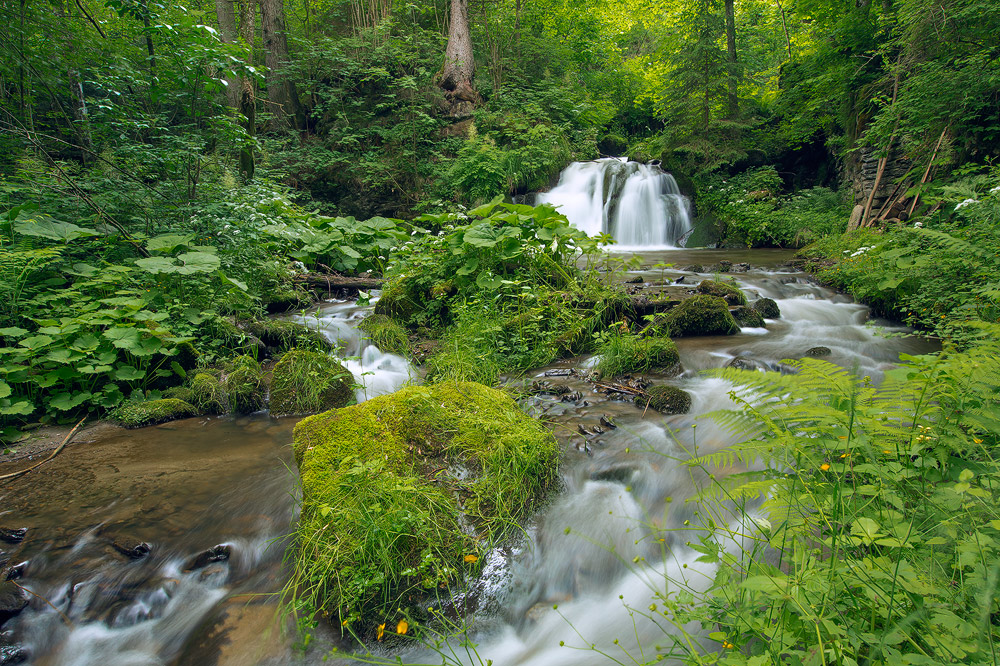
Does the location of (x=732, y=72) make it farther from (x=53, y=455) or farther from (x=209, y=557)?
(x=53, y=455)

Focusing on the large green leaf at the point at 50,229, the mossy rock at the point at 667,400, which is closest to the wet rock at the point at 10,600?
the large green leaf at the point at 50,229

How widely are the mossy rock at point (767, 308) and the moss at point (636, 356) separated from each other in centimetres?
223

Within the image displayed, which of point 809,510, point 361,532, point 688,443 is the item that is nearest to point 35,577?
point 361,532

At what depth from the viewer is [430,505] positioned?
2.57 metres

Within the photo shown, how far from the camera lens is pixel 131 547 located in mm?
2805

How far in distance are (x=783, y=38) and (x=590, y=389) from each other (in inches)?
879

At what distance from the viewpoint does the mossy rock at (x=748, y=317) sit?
6.14m

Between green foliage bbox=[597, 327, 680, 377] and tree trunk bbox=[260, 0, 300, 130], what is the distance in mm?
12685

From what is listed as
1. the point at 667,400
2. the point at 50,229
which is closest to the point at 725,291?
the point at 667,400

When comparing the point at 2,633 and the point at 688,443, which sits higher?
the point at 688,443

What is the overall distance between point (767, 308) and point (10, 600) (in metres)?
7.39

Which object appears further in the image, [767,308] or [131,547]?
[767,308]

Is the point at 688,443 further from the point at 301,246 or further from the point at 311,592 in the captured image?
the point at 301,246

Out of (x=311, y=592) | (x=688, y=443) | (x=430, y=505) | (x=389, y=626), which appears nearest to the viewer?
(x=389, y=626)
